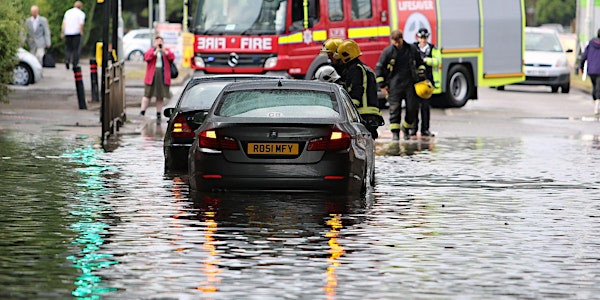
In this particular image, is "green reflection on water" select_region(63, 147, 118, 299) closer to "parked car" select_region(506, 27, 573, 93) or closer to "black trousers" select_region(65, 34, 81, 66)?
"black trousers" select_region(65, 34, 81, 66)

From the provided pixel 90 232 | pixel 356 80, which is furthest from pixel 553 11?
pixel 90 232

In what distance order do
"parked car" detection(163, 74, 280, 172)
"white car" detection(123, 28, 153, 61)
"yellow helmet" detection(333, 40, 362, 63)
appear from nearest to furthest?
"parked car" detection(163, 74, 280, 172) < "yellow helmet" detection(333, 40, 362, 63) < "white car" detection(123, 28, 153, 61)

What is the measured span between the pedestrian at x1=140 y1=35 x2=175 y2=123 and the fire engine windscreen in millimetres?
2674

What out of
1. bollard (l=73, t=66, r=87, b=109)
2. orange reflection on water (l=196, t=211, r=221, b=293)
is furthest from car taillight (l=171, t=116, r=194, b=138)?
bollard (l=73, t=66, r=87, b=109)

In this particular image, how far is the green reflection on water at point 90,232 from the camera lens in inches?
387

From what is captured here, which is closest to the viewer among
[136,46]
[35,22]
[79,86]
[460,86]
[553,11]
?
[79,86]

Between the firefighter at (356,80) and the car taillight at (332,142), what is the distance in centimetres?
508

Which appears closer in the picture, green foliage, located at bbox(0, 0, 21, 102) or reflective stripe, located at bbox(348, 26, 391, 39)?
green foliage, located at bbox(0, 0, 21, 102)

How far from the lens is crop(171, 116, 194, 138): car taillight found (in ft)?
61.4

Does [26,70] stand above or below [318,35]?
below

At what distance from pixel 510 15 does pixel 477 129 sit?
8.84 m

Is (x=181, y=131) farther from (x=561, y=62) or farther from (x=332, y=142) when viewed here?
(x=561, y=62)

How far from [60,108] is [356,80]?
44.6 feet

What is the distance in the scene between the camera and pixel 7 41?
29.6m
